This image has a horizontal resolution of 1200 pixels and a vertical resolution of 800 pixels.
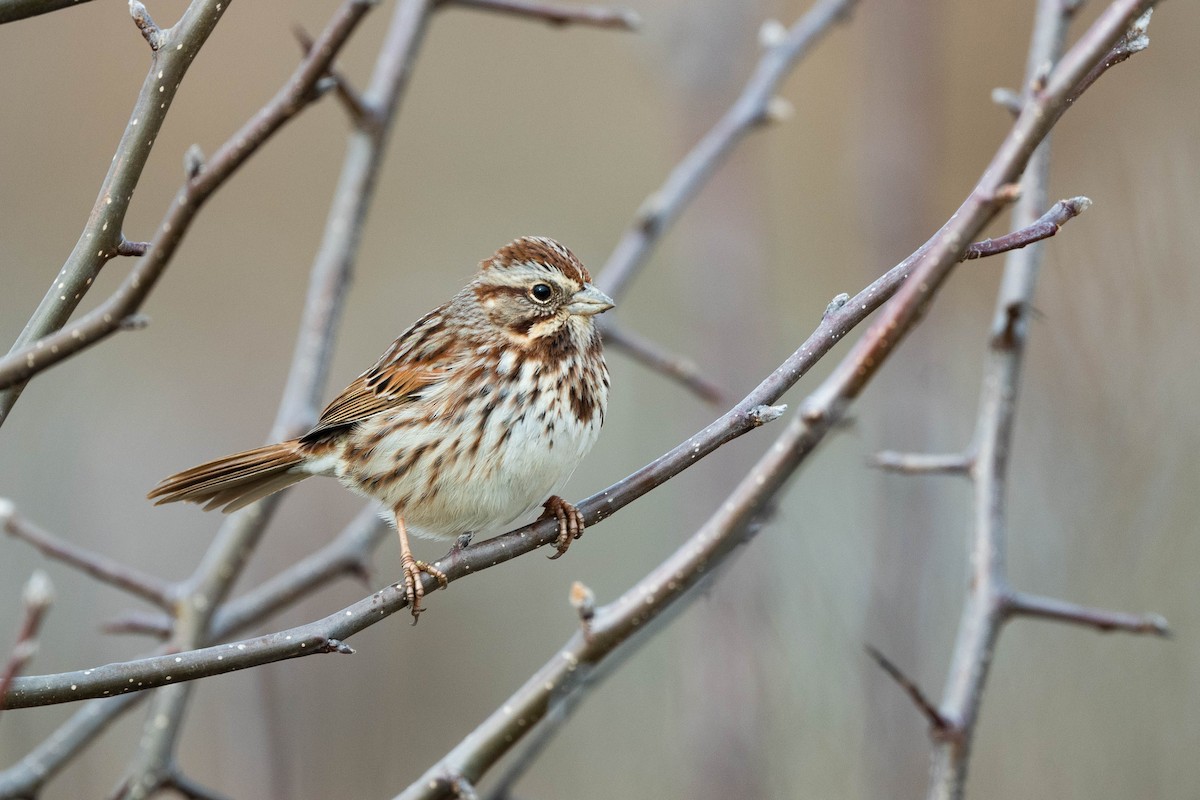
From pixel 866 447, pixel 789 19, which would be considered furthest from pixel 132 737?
pixel 789 19

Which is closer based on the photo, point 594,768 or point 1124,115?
point 1124,115

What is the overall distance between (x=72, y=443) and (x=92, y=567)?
342cm

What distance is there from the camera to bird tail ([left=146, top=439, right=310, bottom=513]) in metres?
3.38

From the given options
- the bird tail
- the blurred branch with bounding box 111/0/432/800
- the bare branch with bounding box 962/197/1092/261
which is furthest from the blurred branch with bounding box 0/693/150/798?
the bare branch with bounding box 962/197/1092/261

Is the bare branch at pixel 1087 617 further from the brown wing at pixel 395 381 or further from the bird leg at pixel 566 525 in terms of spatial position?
the brown wing at pixel 395 381

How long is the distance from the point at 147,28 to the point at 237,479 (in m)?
1.47

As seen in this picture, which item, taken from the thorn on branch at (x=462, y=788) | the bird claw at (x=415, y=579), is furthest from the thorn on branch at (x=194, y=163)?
the thorn on branch at (x=462, y=788)

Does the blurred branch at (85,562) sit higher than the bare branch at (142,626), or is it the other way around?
the blurred branch at (85,562)

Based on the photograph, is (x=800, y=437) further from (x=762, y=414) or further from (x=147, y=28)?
(x=147, y=28)

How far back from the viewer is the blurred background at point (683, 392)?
409 centimetres

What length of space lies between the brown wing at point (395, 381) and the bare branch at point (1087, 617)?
61.7 inches

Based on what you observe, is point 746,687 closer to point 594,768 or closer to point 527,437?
point 594,768

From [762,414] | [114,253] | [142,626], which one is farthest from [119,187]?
[142,626]

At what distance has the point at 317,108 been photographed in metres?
9.91
